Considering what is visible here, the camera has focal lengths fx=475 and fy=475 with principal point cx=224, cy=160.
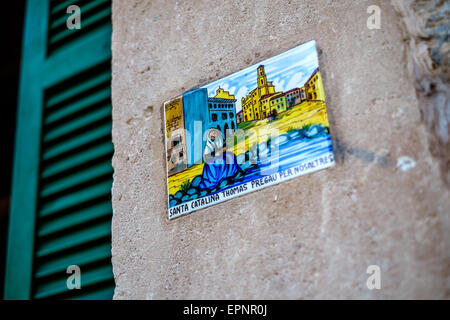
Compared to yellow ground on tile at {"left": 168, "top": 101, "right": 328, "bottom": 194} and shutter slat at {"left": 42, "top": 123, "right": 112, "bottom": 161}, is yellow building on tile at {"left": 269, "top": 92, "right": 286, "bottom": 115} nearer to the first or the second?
yellow ground on tile at {"left": 168, "top": 101, "right": 328, "bottom": 194}

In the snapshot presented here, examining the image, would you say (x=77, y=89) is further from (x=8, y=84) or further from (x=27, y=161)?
(x=8, y=84)

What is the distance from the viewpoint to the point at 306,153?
168cm

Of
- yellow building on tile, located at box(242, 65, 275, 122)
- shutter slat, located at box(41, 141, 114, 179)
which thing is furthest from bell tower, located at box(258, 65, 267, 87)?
shutter slat, located at box(41, 141, 114, 179)

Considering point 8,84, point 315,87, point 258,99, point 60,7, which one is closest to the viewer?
point 315,87

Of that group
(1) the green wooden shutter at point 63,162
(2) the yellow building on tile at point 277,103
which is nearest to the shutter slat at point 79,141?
(1) the green wooden shutter at point 63,162

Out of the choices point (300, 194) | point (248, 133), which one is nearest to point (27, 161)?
point (248, 133)

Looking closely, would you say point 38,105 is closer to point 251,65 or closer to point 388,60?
point 251,65

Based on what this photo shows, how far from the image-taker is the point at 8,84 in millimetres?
4379

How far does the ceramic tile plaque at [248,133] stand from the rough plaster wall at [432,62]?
32 centimetres

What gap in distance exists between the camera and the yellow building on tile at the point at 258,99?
6.00 ft

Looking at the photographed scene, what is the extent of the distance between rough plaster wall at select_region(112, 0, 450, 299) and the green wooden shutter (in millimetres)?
353

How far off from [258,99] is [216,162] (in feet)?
0.97

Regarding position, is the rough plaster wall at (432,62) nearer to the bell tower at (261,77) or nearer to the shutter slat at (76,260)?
the bell tower at (261,77)
